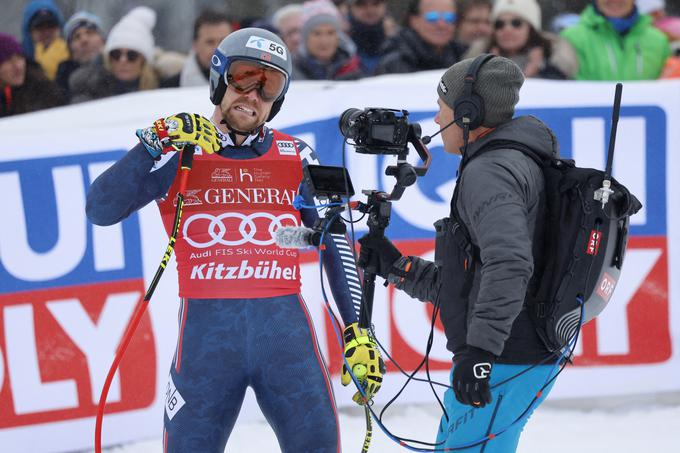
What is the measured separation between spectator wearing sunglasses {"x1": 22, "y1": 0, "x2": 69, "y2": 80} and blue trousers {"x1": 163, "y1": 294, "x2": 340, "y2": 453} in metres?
3.99

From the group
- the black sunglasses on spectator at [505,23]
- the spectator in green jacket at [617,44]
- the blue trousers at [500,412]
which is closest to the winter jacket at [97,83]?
the black sunglasses on spectator at [505,23]

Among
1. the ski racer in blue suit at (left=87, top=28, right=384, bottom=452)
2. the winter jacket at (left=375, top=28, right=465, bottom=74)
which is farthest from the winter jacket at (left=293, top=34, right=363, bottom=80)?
the ski racer in blue suit at (left=87, top=28, right=384, bottom=452)

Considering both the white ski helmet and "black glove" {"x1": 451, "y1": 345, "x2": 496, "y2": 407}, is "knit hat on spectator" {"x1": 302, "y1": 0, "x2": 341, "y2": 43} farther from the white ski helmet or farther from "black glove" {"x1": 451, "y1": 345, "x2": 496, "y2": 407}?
"black glove" {"x1": 451, "y1": 345, "x2": 496, "y2": 407}

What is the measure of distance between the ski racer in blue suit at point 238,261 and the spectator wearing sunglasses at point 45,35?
Answer: 3.66 metres

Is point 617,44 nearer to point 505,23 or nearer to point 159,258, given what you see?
point 505,23

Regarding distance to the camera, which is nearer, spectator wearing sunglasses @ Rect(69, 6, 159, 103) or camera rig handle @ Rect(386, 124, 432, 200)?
camera rig handle @ Rect(386, 124, 432, 200)

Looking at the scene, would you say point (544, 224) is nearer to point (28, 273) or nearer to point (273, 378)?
point (273, 378)

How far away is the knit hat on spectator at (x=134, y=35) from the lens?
280 inches

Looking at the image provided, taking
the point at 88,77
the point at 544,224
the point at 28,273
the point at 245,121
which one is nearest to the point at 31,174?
the point at 28,273

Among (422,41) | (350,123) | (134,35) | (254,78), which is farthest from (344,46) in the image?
(350,123)

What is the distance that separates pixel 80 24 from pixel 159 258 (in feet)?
7.33

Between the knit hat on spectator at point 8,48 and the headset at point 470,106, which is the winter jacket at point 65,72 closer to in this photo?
the knit hat on spectator at point 8,48

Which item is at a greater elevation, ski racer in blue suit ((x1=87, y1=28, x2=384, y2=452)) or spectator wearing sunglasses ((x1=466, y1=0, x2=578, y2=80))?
spectator wearing sunglasses ((x1=466, y1=0, x2=578, y2=80))

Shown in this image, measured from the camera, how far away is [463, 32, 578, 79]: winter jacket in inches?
291
